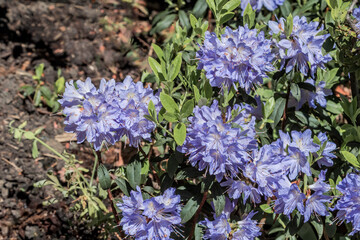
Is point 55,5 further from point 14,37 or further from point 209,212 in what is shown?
point 209,212

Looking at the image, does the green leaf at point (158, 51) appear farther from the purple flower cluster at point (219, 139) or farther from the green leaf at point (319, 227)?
the green leaf at point (319, 227)

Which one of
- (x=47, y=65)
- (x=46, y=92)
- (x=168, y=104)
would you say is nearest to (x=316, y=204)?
(x=168, y=104)

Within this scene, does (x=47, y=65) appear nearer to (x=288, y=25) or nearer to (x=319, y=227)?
(x=288, y=25)

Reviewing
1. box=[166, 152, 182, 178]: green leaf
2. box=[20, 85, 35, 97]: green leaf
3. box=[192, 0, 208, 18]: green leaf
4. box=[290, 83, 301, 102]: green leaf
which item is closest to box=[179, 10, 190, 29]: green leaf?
box=[192, 0, 208, 18]: green leaf

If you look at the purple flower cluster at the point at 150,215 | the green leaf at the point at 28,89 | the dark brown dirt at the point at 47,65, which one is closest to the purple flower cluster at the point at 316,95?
the purple flower cluster at the point at 150,215

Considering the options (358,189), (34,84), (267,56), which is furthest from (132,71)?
(358,189)

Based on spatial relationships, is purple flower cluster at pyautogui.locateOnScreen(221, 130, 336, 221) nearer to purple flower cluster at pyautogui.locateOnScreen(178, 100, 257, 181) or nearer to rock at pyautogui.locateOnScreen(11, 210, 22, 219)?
purple flower cluster at pyautogui.locateOnScreen(178, 100, 257, 181)
